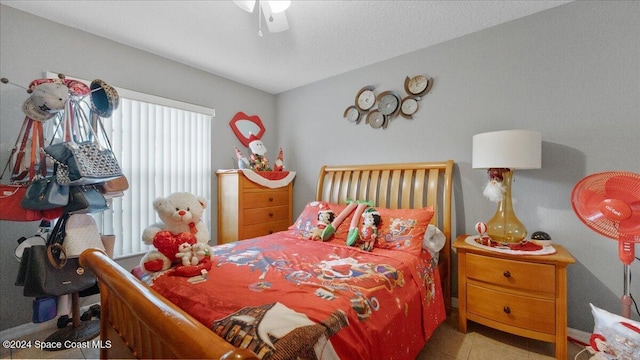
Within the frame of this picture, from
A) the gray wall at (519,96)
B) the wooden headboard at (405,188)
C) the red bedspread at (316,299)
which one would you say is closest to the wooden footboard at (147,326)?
the red bedspread at (316,299)

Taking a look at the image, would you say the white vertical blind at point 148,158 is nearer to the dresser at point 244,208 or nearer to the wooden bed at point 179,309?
the dresser at point 244,208

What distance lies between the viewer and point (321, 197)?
2.95 m

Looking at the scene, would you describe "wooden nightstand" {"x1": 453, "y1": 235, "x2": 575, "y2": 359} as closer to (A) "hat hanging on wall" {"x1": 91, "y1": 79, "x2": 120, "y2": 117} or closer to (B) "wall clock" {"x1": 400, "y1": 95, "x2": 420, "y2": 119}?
(B) "wall clock" {"x1": 400, "y1": 95, "x2": 420, "y2": 119}

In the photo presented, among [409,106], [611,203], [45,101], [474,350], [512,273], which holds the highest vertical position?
[409,106]

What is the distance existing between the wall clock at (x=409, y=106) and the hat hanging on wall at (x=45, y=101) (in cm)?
261

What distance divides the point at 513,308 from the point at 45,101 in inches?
127

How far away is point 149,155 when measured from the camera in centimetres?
249

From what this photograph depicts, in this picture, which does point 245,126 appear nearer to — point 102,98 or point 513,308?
point 102,98

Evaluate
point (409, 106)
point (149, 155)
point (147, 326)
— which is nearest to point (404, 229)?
point (409, 106)

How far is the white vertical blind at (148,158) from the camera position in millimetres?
2301

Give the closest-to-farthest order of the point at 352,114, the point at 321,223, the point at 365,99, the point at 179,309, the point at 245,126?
the point at 179,309 → the point at 321,223 → the point at 365,99 → the point at 352,114 → the point at 245,126

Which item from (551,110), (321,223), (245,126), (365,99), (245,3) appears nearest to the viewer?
(245,3)

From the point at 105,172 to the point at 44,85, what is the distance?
63 centimetres

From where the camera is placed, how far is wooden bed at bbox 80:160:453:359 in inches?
23.1
